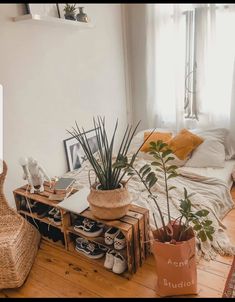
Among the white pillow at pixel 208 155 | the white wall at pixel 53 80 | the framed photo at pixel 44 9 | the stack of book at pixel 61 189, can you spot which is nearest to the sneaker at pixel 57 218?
the stack of book at pixel 61 189

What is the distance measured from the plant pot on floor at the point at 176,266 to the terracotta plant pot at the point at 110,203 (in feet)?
0.89

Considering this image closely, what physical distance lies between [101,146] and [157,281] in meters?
0.89

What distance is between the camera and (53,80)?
2.64m

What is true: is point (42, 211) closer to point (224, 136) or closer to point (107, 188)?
point (107, 188)

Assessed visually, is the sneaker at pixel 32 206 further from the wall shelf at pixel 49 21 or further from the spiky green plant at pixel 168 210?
the wall shelf at pixel 49 21

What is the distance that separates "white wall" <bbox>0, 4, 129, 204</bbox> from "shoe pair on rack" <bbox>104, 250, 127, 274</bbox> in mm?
1071

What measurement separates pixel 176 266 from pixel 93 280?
1.86 feet

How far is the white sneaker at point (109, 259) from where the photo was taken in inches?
70.7

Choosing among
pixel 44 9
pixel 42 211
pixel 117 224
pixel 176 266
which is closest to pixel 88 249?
pixel 117 224

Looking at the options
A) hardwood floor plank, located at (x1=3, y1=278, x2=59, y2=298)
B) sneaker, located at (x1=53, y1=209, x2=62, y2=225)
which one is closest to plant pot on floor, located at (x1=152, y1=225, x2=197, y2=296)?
hardwood floor plank, located at (x1=3, y1=278, x2=59, y2=298)

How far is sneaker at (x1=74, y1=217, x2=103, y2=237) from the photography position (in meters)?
1.88

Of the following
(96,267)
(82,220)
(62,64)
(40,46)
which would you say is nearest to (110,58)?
(62,64)

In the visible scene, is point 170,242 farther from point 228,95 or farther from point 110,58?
point 110,58

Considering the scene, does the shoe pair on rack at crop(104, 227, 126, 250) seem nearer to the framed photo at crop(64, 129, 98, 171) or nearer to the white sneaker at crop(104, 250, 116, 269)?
the white sneaker at crop(104, 250, 116, 269)
